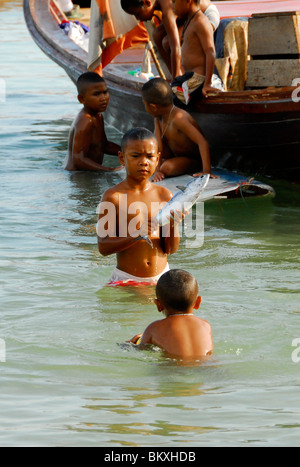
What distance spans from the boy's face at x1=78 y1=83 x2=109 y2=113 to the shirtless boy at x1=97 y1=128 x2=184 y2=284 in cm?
333

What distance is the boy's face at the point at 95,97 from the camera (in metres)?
8.41

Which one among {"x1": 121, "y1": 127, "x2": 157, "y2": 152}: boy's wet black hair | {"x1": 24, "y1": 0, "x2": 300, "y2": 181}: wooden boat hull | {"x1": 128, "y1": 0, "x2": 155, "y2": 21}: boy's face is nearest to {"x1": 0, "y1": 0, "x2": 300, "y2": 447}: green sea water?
{"x1": 24, "y1": 0, "x2": 300, "y2": 181}: wooden boat hull

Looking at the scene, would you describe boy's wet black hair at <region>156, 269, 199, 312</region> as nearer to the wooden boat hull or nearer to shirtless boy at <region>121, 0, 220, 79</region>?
the wooden boat hull

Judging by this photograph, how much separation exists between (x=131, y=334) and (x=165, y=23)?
13.7 feet

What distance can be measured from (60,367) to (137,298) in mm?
990

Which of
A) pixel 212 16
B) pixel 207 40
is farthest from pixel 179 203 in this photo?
pixel 212 16

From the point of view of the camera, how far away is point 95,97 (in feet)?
27.7

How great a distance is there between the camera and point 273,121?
7.65 metres

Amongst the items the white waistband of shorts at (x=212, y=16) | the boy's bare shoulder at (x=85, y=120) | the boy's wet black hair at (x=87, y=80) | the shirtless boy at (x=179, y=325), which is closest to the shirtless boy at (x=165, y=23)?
the white waistband of shorts at (x=212, y=16)

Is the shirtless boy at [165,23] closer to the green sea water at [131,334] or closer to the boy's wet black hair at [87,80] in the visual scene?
the boy's wet black hair at [87,80]

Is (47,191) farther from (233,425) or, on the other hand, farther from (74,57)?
(233,425)

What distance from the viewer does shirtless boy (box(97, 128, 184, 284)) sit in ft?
16.5

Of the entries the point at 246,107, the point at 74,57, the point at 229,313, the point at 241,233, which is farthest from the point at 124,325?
the point at 74,57

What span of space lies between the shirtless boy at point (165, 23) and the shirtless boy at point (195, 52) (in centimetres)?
9
